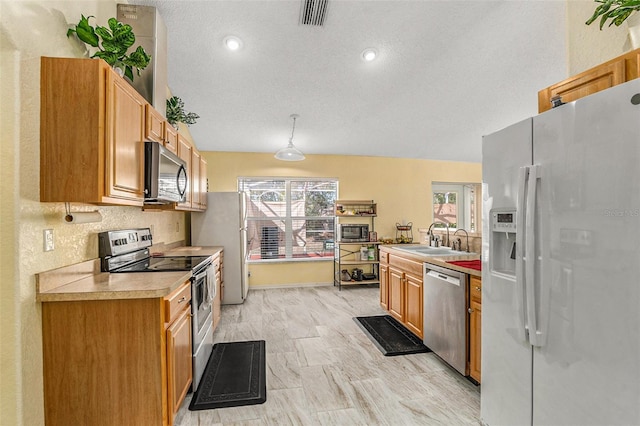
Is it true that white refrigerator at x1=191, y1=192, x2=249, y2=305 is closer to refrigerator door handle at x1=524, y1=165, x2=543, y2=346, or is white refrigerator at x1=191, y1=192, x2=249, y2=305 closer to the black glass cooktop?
the black glass cooktop

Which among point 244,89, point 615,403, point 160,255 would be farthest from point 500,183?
point 160,255

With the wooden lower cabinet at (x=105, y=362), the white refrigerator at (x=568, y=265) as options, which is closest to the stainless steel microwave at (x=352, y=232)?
the white refrigerator at (x=568, y=265)

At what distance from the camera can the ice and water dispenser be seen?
1.67 m

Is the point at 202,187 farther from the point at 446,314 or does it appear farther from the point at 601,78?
the point at 601,78

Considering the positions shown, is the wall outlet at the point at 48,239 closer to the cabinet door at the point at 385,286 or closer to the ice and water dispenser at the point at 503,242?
the ice and water dispenser at the point at 503,242

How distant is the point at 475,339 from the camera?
7.32 feet

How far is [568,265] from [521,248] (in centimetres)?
21

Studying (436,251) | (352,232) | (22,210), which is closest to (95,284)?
(22,210)

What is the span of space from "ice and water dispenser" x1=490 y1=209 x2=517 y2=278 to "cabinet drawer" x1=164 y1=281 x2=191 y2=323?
1935 mm

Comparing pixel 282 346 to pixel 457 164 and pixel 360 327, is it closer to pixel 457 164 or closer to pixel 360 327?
pixel 360 327

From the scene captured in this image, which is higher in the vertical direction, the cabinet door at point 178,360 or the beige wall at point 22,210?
the beige wall at point 22,210

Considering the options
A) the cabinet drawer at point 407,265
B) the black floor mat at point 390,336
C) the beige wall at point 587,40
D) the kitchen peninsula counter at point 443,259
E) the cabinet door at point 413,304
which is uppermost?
the beige wall at point 587,40

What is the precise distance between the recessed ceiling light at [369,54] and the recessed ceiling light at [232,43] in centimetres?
122

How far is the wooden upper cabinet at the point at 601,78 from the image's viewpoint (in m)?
1.35
